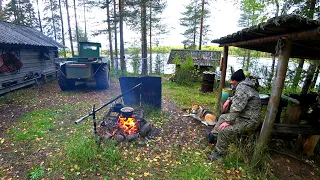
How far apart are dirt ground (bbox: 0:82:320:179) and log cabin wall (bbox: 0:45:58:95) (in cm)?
95

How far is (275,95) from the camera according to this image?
2969 mm

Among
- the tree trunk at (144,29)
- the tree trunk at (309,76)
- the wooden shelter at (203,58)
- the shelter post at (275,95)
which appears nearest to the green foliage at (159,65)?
the wooden shelter at (203,58)

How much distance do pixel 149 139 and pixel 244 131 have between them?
2131mm

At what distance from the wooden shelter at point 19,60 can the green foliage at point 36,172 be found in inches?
271

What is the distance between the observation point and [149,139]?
14.0 ft

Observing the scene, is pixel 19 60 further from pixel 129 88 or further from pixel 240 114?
pixel 240 114

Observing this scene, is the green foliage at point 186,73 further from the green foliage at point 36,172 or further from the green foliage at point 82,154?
the green foliage at point 36,172

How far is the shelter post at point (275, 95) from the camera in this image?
2.83 metres

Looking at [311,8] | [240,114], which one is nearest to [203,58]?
[311,8]

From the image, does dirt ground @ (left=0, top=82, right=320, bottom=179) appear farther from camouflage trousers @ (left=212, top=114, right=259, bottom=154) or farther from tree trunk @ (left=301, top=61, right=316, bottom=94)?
tree trunk @ (left=301, top=61, right=316, bottom=94)

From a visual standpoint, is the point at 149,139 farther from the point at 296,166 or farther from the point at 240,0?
the point at 240,0

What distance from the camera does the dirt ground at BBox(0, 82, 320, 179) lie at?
10.9 ft

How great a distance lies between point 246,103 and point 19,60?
1100 cm

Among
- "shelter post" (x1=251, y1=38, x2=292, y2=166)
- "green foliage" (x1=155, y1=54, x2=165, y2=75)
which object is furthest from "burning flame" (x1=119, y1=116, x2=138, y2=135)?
"green foliage" (x1=155, y1=54, x2=165, y2=75)
